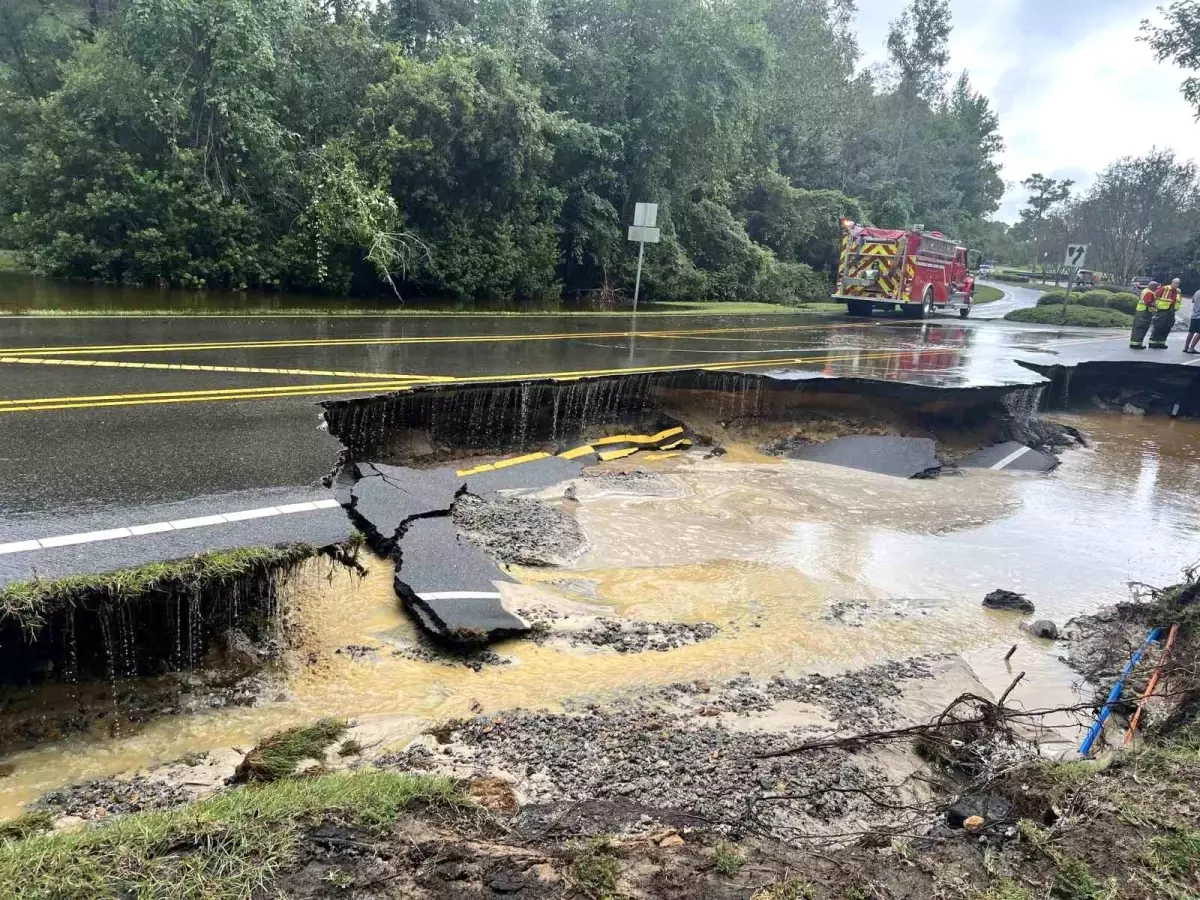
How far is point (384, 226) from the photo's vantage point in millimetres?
17656

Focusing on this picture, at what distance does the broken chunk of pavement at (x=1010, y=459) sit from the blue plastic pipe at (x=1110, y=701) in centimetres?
567

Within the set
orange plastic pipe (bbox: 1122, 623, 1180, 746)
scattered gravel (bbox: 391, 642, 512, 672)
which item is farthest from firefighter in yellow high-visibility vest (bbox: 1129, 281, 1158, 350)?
scattered gravel (bbox: 391, 642, 512, 672)

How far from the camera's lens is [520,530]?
7023 mm

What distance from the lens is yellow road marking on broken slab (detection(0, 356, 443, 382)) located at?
29.1 ft

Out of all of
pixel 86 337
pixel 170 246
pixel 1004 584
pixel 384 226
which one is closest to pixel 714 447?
pixel 1004 584

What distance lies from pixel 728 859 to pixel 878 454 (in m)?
8.79

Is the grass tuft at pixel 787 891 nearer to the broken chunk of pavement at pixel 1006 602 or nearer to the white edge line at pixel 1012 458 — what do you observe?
the broken chunk of pavement at pixel 1006 602

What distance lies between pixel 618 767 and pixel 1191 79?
88.2 ft

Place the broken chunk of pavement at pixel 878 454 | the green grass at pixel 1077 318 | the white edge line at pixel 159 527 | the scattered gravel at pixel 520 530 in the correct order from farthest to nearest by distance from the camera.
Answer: the green grass at pixel 1077 318 → the broken chunk of pavement at pixel 878 454 → the scattered gravel at pixel 520 530 → the white edge line at pixel 159 527

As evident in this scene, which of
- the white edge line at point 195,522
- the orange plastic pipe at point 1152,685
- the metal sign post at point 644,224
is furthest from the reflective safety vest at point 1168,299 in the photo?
the white edge line at point 195,522

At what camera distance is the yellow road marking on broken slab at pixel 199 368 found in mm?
8867

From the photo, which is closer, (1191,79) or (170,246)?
(170,246)

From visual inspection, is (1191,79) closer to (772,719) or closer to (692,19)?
(692,19)

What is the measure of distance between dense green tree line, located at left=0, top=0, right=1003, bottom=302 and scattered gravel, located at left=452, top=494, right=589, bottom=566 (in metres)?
11.4
